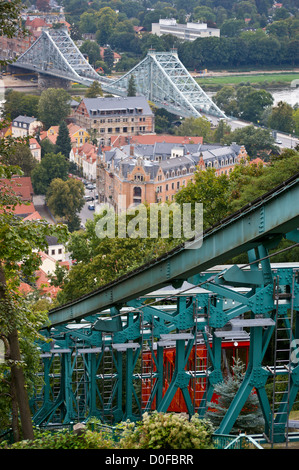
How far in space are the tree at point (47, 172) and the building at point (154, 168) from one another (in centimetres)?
448

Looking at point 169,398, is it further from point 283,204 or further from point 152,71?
point 152,71

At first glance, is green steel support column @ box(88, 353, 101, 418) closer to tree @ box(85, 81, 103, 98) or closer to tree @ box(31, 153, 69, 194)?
tree @ box(31, 153, 69, 194)

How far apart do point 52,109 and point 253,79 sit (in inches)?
1377

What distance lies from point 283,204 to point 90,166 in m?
72.8

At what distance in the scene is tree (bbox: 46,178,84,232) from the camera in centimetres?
6919

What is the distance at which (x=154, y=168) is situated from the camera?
220 ft

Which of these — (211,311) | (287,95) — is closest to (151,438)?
(211,311)

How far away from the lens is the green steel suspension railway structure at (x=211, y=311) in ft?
30.3

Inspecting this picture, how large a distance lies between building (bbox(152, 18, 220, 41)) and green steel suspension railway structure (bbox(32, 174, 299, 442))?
420 feet

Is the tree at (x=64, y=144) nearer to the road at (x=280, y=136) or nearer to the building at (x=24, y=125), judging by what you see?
the building at (x=24, y=125)

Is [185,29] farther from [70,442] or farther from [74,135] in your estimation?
[70,442]

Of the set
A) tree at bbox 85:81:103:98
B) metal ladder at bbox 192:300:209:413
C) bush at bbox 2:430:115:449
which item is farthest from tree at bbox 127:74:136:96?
bush at bbox 2:430:115:449

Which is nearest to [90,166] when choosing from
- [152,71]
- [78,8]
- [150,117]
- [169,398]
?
[150,117]

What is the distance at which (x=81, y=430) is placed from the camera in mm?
8805
